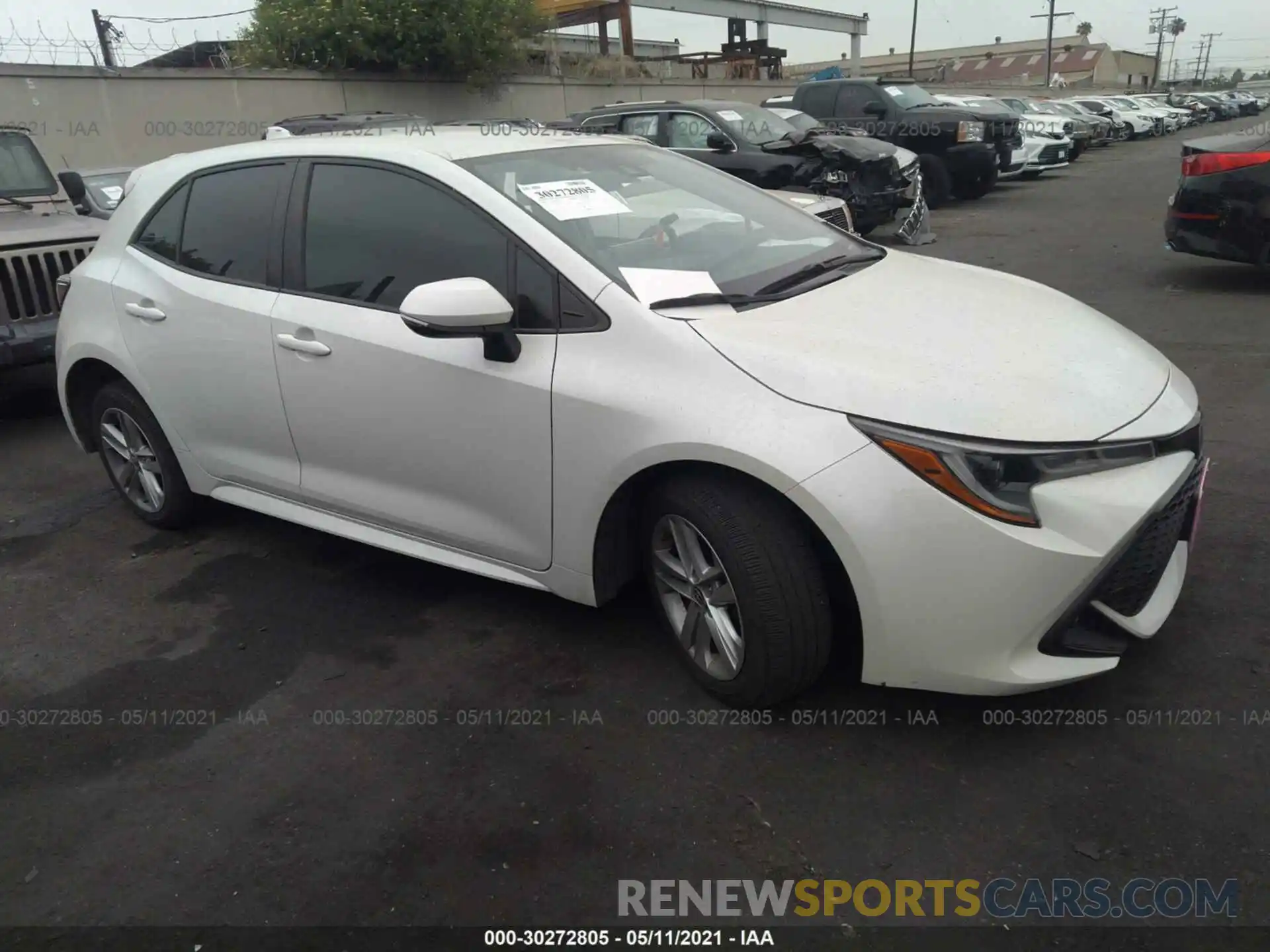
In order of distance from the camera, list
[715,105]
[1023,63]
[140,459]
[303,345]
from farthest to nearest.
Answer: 1. [1023,63]
2. [715,105]
3. [140,459]
4. [303,345]

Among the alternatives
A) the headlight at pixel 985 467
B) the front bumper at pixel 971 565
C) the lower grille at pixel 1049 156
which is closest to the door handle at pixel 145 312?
the front bumper at pixel 971 565

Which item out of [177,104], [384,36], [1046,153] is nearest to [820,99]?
[1046,153]

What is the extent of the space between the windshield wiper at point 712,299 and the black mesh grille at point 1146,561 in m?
1.21

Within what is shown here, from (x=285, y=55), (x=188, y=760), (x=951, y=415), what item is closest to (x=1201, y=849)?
(x=951, y=415)

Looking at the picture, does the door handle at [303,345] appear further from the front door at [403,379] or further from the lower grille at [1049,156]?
the lower grille at [1049,156]

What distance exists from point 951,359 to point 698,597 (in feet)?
3.15

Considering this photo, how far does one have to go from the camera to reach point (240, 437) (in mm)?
3785

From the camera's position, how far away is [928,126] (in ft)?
47.9

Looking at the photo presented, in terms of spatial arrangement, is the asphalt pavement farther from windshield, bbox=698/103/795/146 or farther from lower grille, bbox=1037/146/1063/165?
lower grille, bbox=1037/146/1063/165

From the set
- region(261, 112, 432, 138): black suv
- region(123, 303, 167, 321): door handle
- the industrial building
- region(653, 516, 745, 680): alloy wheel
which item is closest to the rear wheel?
region(261, 112, 432, 138): black suv

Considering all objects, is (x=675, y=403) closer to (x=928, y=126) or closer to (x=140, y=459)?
(x=140, y=459)

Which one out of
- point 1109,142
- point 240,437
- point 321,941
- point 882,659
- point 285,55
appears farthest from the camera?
point 1109,142

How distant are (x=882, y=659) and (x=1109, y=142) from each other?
34.2m

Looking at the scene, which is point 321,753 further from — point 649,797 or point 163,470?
point 163,470
